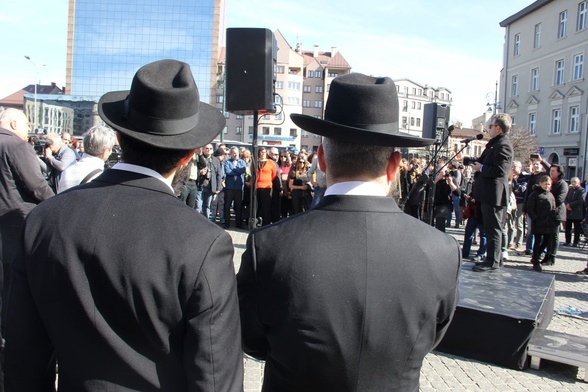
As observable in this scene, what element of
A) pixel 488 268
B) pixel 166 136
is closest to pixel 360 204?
pixel 166 136

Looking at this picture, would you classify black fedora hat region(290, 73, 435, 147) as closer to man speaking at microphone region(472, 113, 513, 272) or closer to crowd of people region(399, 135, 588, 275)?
man speaking at microphone region(472, 113, 513, 272)

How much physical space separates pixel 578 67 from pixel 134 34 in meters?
72.6

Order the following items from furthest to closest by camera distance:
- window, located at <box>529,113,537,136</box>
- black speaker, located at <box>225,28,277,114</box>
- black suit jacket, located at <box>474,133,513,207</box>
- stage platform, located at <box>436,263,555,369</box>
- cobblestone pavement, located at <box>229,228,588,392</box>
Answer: window, located at <box>529,113,537,136</box> < black suit jacket, located at <box>474,133,513,207</box> < black speaker, located at <box>225,28,277,114</box> < stage platform, located at <box>436,263,555,369</box> < cobblestone pavement, located at <box>229,228,588,392</box>

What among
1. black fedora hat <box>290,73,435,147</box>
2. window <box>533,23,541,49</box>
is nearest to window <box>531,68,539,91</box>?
window <box>533,23,541,49</box>

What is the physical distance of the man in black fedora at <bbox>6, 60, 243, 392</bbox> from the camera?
1467mm

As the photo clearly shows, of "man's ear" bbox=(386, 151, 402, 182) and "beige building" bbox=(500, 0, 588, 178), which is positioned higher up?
"beige building" bbox=(500, 0, 588, 178)

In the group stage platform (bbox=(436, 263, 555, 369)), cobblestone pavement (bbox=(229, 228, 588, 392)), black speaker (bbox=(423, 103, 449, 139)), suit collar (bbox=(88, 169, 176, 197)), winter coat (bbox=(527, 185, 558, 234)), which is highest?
black speaker (bbox=(423, 103, 449, 139))

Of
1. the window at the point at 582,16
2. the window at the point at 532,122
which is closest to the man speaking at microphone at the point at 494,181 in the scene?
the window at the point at 582,16

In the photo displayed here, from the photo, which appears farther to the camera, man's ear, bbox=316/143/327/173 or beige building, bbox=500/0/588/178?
beige building, bbox=500/0/588/178

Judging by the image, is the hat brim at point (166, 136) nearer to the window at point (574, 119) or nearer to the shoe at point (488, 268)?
the shoe at point (488, 268)

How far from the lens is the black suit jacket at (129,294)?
1465 mm

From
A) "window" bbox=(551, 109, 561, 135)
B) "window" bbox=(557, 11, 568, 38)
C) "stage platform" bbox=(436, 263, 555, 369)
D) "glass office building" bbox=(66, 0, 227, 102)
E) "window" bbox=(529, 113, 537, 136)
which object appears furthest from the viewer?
"glass office building" bbox=(66, 0, 227, 102)

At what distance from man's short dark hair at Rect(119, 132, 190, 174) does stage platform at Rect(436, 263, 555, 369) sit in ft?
12.3

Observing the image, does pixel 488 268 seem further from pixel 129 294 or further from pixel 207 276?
pixel 129 294
